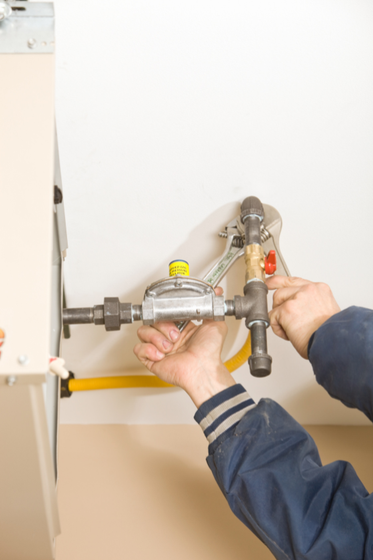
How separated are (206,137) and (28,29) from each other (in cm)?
36

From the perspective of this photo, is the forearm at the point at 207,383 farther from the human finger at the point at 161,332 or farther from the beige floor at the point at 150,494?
the beige floor at the point at 150,494

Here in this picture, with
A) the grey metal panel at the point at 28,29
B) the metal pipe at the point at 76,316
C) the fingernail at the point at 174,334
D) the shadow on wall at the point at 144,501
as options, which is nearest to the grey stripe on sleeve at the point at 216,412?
the fingernail at the point at 174,334

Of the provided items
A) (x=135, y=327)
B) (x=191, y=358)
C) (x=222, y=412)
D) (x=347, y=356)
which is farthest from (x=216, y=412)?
(x=135, y=327)

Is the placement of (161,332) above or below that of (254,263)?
below

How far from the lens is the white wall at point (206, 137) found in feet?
2.40

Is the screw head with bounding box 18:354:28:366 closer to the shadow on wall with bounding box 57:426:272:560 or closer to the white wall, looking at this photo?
the white wall

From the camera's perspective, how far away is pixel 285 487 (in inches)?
25.5

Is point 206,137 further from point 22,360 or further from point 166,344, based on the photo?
point 22,360

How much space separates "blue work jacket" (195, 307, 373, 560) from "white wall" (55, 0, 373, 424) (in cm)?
30

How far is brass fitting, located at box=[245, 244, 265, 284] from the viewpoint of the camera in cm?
74

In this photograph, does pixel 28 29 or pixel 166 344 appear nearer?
pixel 28 29

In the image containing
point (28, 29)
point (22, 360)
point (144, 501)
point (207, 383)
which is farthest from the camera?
point (144, 501)

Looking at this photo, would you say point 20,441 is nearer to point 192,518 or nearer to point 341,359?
point 341,359

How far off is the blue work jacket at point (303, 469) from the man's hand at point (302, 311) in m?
0.05
